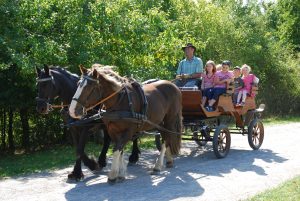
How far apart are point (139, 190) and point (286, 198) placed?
2360 millimetres

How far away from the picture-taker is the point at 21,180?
858 centimetres

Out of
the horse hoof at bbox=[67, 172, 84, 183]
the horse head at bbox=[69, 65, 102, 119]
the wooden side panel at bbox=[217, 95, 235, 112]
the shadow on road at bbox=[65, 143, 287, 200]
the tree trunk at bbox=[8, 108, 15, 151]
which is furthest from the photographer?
the tree trunk at bbox=[8, 108, 15, 151]

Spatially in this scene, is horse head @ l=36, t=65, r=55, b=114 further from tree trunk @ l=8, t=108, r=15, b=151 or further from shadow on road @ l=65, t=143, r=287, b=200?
tree trunk @ l=8, t=108, r=15, b=151

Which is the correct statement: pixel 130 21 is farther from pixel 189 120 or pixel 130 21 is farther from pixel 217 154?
pixel 217 154

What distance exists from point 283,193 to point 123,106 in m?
3.07

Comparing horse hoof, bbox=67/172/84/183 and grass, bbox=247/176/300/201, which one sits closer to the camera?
grass, bbox=247/176/300/201

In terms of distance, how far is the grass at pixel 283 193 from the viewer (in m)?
6.52

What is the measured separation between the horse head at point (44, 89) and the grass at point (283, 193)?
391 centimetres

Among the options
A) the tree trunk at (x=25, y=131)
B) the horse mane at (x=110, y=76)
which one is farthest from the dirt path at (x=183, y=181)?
the tree trunk at (x=25, y=131)

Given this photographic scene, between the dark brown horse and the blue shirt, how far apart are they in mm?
1457

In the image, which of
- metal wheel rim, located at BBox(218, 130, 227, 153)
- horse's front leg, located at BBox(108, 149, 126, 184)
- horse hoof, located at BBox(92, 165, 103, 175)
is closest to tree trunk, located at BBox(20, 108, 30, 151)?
horse hoof, located at BBox(92, 165, 103, 175)

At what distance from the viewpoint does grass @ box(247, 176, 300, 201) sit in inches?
257

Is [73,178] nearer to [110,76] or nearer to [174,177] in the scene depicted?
[174,177]

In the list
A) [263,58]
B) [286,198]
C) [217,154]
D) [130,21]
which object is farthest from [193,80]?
[263,58]
